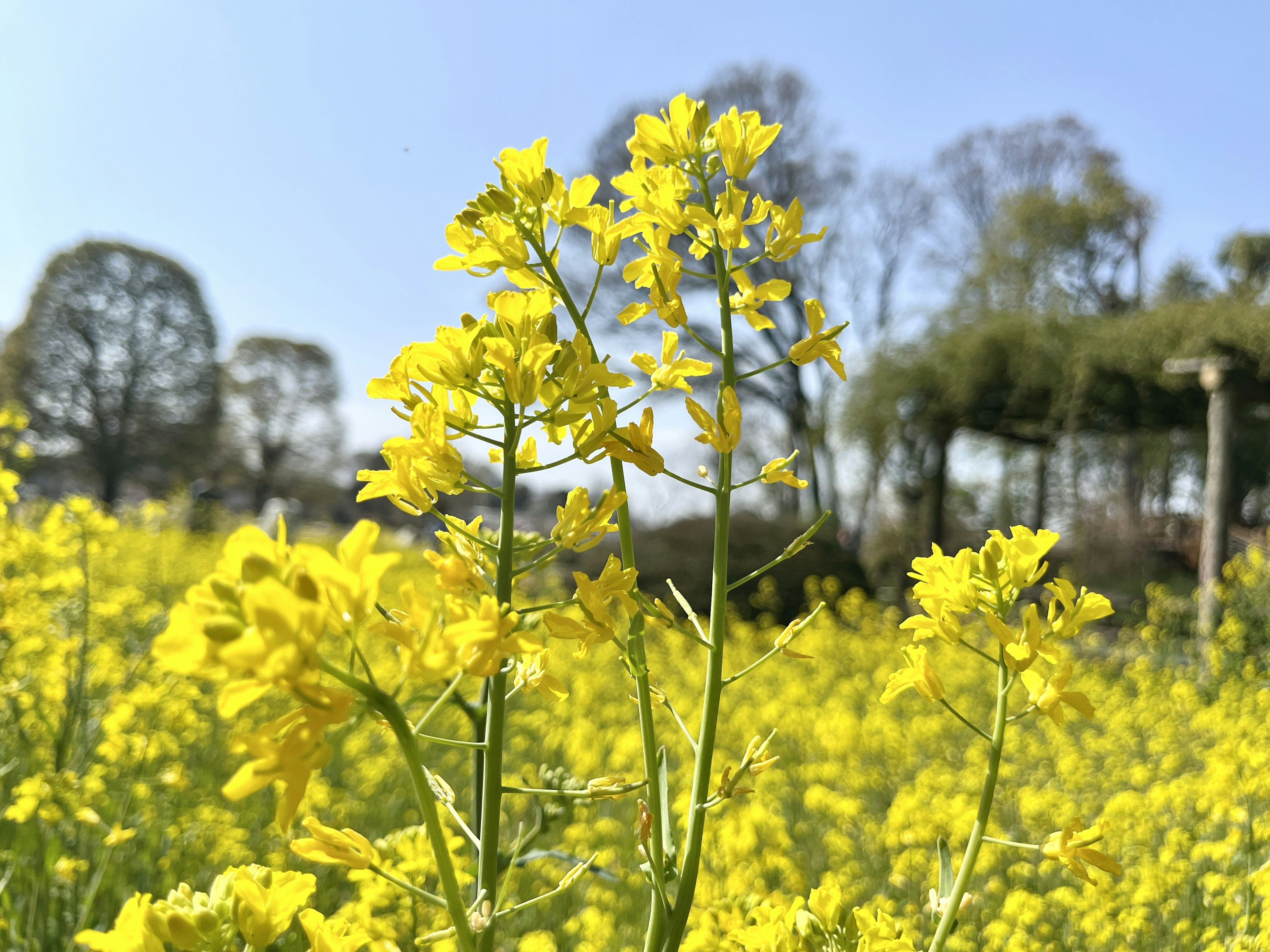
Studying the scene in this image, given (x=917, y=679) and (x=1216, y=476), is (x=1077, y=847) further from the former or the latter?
(x=1216, y=476)

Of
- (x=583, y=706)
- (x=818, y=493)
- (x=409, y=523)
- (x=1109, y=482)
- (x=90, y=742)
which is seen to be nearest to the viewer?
(x=90, y=742)

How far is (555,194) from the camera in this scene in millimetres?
843

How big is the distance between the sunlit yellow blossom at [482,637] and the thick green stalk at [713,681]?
0.86 feet

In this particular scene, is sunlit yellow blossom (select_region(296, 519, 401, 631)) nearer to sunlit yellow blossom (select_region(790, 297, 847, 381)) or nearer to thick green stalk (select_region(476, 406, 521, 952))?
thick green stalk (select_region(476, 406, 521, 952))

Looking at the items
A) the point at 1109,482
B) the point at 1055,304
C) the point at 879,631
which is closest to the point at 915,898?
the point at 879,631

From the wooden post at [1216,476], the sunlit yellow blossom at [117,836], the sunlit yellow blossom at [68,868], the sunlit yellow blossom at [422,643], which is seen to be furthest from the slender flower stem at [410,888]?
the wooden post at [1216,476]

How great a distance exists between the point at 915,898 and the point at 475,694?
14.9 feet

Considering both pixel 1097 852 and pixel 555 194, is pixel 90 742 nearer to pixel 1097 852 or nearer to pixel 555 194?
pixel 555 194

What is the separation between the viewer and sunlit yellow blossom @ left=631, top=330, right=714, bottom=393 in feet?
2.79

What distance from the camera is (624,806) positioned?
3984 mm

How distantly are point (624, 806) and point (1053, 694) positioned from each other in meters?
3.56

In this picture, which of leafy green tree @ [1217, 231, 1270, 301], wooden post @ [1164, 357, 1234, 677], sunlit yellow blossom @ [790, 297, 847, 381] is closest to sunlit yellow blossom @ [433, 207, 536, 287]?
sunlit yellow blossom @ [790, 297, 847, 381]

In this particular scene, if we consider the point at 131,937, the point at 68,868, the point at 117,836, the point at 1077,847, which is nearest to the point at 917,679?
the point at 1077,847

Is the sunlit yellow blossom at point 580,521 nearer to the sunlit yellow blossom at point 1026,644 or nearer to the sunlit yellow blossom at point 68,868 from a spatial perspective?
the sunlit yellow blossom at point 1026,644
